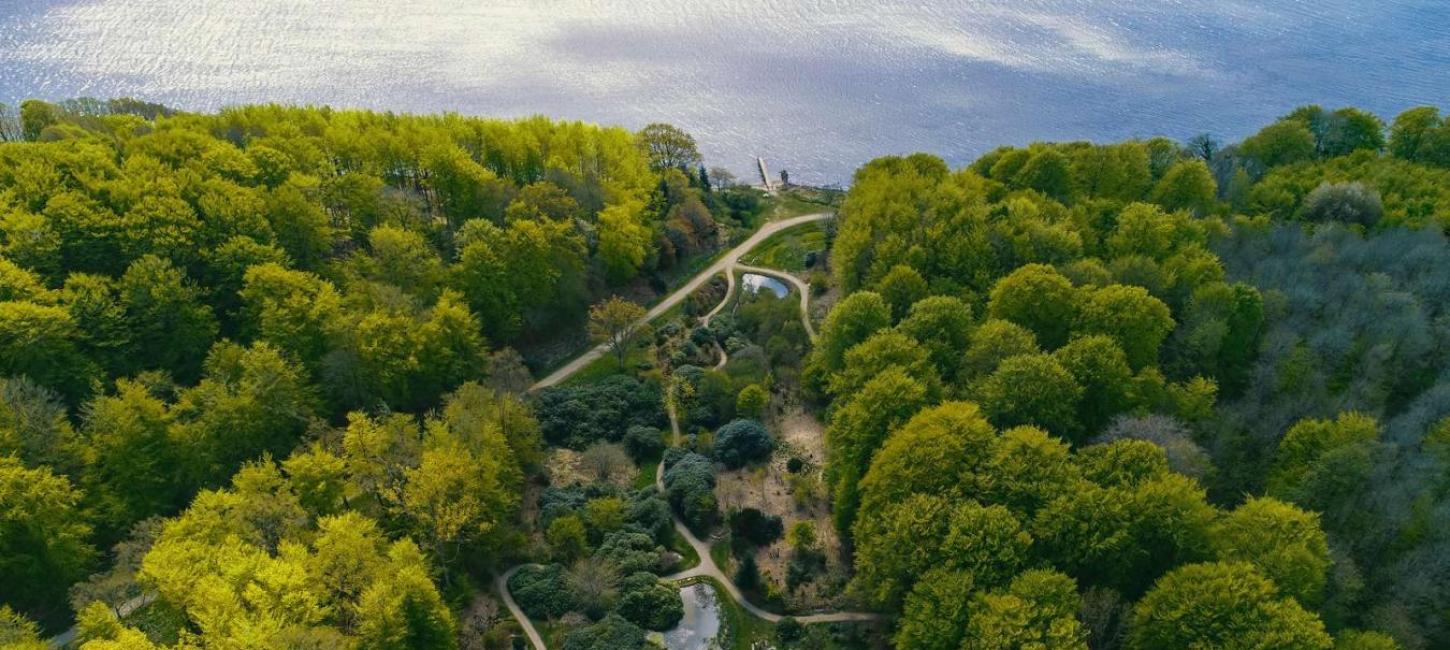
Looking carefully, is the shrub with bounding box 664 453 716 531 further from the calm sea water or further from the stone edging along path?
the calm sea water

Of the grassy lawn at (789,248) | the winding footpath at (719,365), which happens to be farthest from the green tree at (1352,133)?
the grassy lawn at (789,248)

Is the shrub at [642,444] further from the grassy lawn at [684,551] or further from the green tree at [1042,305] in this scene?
the green tree at [1042,305]

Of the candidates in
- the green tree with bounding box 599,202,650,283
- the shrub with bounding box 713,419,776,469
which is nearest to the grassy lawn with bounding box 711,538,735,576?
the shrub with bounding box 713,419,776,469

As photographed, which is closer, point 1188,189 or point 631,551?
point 631,551

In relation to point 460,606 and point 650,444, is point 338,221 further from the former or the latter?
point 460,606

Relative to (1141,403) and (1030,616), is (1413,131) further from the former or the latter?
(1030,616)

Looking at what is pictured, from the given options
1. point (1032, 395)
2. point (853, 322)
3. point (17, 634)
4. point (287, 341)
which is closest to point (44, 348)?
point (287, 341)

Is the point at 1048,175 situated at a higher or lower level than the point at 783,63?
lower

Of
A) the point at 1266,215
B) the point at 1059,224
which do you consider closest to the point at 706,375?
the point at 1059,224
